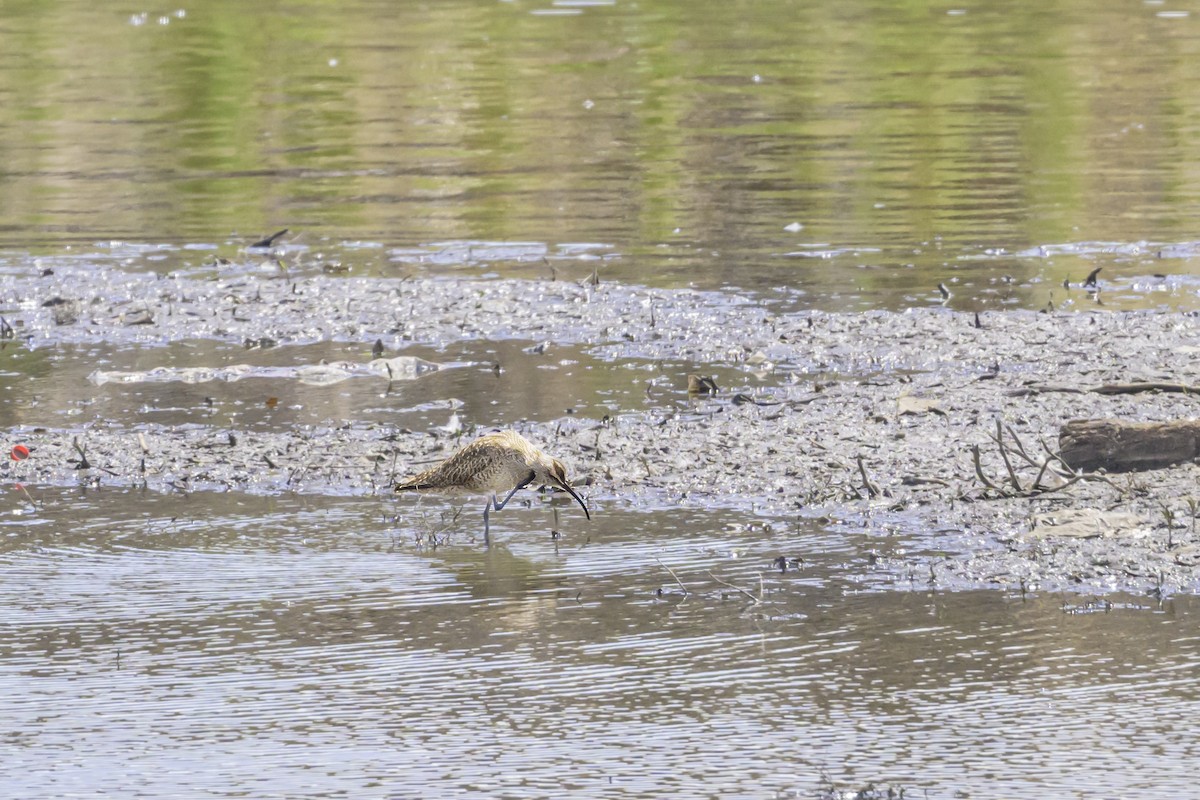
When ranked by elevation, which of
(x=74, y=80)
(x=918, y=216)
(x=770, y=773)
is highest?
(x=74, y=80)

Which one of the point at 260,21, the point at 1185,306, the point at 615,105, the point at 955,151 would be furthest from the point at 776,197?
the point at 260,21

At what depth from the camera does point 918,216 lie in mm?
16266

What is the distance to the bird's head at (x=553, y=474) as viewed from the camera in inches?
317

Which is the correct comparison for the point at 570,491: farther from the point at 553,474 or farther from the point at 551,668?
the point at 551,668

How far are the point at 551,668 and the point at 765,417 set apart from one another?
3557 millimetres

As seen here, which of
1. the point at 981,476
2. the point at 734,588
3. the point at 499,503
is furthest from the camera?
the point at 499,503

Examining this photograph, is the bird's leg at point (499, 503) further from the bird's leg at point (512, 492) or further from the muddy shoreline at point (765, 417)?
the muddy shoreline at point (765, 417)

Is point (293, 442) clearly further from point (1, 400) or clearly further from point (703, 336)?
point (703, 336)

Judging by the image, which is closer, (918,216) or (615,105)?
(918,216)

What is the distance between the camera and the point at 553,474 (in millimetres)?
8086

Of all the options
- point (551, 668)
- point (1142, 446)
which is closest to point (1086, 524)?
point (1142, 446)

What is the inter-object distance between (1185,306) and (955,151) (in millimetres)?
8274

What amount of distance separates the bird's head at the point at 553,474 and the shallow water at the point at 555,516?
0.16 metres

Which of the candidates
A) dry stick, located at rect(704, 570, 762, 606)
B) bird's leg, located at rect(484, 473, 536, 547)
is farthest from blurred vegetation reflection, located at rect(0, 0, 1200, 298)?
dry stick, located at rect(704, 570, 762, 606)
